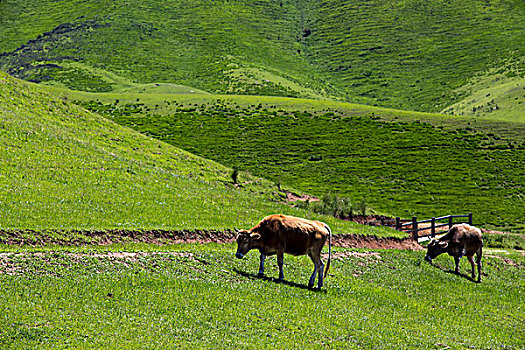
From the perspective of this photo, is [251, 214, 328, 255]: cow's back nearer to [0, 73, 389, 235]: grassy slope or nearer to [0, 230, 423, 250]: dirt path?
[0, 230, 423, 250]: dirt path

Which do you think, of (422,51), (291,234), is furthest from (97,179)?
(422,51)

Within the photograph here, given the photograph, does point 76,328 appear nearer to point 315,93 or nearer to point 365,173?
point 365,173

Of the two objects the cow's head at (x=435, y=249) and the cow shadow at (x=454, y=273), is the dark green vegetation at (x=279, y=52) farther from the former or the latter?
the cow shadow at (x=454, y=273)

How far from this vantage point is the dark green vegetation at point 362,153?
6525 centimetres

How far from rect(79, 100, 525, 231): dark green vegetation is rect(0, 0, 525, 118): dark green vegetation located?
149ft

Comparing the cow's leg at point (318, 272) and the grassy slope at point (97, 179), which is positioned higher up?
the grassy slope at point (97, 179)

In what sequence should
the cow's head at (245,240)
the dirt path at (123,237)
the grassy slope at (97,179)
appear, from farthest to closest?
the grassy slope at (97,179) → the dirt path at (123,237) → the cow's head at (245,240)

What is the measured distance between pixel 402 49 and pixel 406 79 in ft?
64.1

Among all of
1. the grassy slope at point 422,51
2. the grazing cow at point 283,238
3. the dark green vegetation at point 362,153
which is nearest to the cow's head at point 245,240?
the grazing cow at point 283,238

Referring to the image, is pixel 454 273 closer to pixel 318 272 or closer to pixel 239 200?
pixel 318 272

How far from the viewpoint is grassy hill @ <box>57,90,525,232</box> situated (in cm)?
6581

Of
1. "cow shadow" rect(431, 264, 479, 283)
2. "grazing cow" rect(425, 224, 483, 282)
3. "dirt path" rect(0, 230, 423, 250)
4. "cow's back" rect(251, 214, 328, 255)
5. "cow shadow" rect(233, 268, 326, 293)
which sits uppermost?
"cow's back" rect(251, 214, 328, 255)

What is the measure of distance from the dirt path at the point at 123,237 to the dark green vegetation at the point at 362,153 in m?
27.9

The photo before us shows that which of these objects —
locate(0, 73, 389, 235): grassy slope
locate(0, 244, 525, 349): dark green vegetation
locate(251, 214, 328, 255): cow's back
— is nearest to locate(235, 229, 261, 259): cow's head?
locate(251, 214, 328, 255): cow's back
